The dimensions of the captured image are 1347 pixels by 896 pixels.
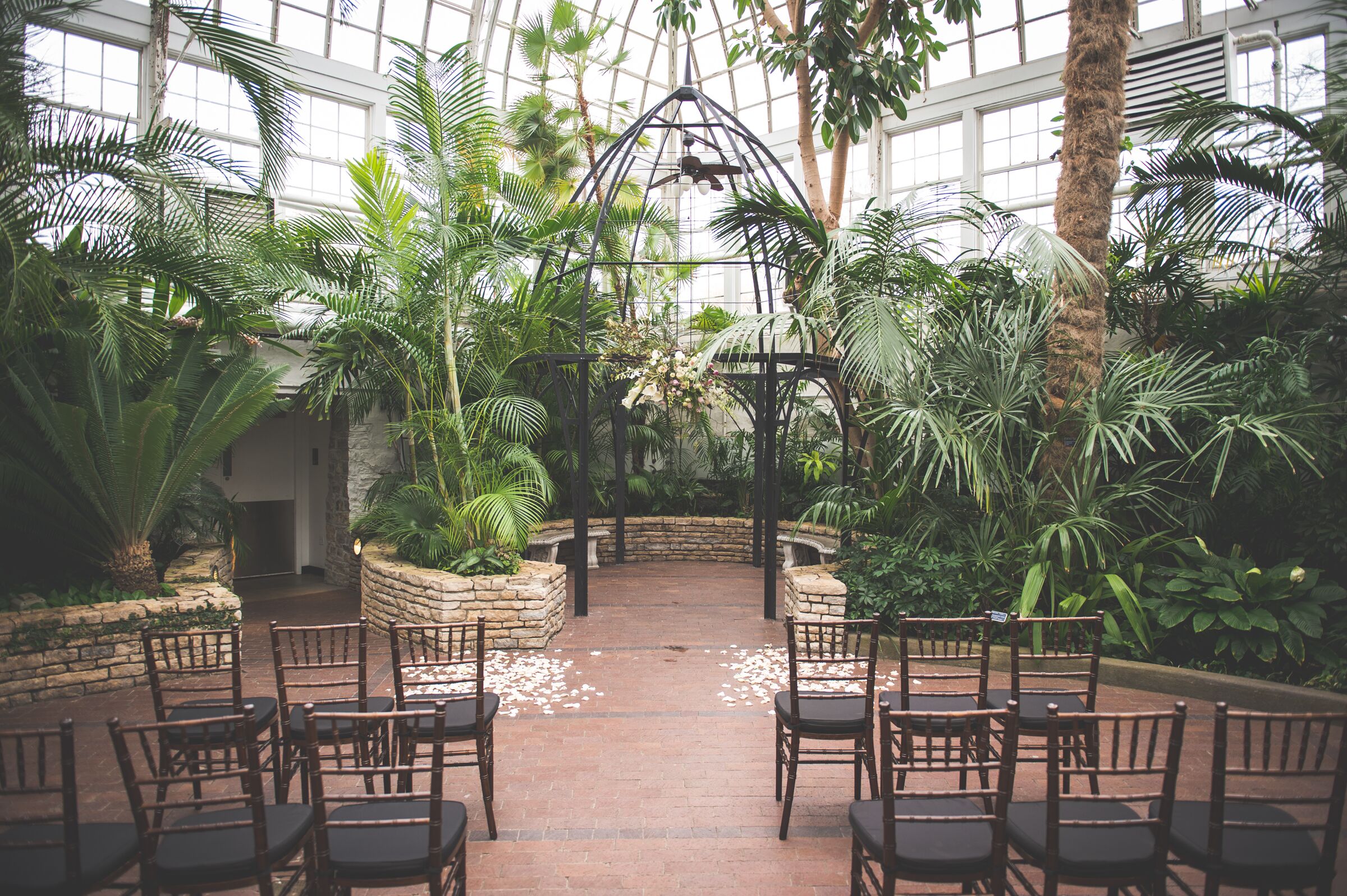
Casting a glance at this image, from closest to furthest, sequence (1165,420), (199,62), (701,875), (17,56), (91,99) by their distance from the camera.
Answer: (701,875) → (17,56) → (1165,420) → (91,99) → (199,62)

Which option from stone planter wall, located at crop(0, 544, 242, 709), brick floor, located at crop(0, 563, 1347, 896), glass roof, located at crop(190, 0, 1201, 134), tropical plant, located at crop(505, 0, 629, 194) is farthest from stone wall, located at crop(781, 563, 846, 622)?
tropical plant, located at crop(505, 0, 629, 194)

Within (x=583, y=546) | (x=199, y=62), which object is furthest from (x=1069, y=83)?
(x=199, y=62)

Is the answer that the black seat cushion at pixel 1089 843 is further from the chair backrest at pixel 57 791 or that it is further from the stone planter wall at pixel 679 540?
the stone planter wall at pixel 679 540

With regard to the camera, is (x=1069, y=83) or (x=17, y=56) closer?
(x=17, y=56)

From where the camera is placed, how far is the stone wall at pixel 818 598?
646cm

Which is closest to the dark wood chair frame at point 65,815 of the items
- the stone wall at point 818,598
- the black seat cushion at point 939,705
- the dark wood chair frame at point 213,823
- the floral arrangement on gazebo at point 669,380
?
the dark wood chair frame at point 213,823

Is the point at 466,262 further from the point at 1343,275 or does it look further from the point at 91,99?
the point at 1343,275

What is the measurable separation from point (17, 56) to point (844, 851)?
5.32m

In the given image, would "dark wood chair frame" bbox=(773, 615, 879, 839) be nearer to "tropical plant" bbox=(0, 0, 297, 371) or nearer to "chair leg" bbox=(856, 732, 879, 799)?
"chair leg" bbox=(856, 732, 879, 799)

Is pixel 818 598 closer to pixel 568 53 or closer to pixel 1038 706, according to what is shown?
pixel 1038 706

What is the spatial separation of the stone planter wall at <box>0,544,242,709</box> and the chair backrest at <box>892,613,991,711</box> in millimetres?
4693

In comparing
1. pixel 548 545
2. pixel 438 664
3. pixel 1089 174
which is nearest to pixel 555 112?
pixel 548 545

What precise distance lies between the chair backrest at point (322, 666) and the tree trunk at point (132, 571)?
113cm

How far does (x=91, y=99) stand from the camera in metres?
8.54
